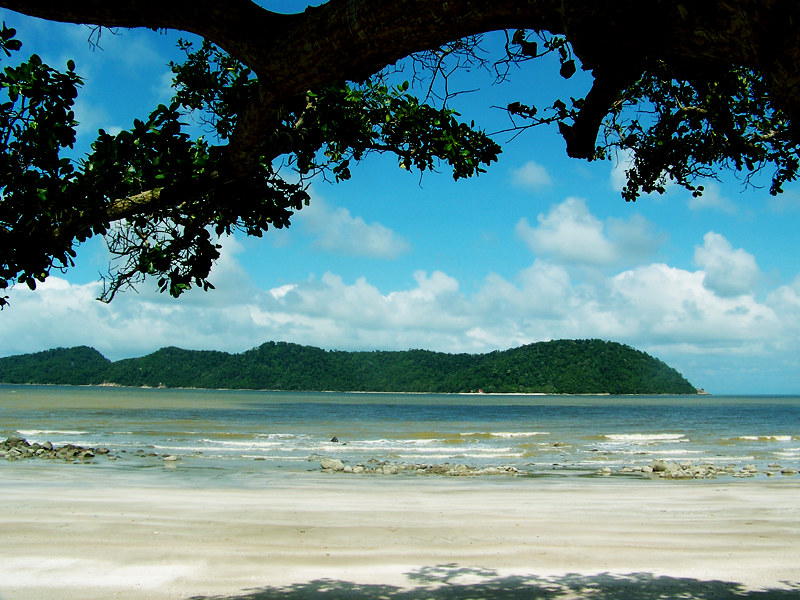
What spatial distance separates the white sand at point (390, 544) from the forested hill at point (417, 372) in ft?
485

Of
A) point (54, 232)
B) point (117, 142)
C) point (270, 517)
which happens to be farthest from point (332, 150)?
point (270, 517)

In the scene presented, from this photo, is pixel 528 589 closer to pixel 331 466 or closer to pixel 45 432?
pixel 331 466

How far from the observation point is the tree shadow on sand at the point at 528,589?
5.36m

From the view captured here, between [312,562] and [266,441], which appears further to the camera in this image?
[266,441]

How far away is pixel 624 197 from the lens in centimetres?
786

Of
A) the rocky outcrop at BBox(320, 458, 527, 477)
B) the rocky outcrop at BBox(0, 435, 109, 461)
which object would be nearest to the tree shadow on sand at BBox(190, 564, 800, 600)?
the rocky outcrop at BBox(320, 458, 527, 477)

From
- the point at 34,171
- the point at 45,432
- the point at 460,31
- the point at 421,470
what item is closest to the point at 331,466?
the point at 421,470

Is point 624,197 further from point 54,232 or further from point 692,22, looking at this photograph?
point 54,232

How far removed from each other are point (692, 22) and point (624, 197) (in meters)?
5.74

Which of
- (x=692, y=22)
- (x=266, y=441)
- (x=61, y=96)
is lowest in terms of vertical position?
(x=266, y=441)

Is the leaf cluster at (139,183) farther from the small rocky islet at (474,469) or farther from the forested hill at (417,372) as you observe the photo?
the forested hill at (417,372)

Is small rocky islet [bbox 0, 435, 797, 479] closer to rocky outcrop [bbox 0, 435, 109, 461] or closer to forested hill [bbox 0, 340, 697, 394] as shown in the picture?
rocky outcrop [bbox 0, 435, 109, 461]

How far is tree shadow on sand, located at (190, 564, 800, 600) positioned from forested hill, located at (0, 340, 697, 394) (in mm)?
152137

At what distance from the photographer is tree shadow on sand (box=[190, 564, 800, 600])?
211 inches
